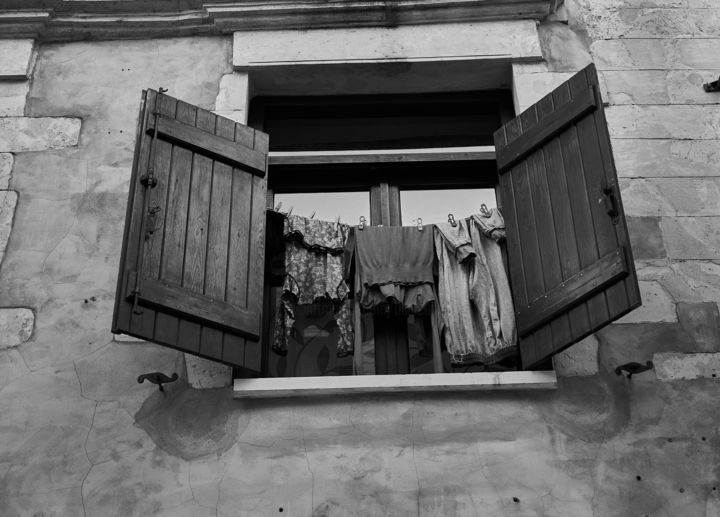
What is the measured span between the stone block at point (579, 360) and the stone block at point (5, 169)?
314 cm

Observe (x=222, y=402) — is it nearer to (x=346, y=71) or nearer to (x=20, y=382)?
(x=20, y=382)

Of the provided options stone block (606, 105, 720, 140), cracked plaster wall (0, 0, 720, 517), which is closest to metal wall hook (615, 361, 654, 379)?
cracked plaster wall (0, 0, 720, 517)

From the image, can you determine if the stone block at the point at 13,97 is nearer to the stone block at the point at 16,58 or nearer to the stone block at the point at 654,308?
the stone block at the point at 16,58

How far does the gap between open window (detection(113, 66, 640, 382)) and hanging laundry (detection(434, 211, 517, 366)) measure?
150 millimetres

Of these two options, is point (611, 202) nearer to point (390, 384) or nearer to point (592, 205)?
point (592, 205)

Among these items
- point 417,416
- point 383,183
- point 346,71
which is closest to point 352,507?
point 417,416

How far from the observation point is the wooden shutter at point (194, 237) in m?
4.48

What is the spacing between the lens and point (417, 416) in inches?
185

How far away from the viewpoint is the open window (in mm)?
4504

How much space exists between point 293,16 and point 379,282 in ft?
6.38

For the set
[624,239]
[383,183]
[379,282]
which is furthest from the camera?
[383,183]

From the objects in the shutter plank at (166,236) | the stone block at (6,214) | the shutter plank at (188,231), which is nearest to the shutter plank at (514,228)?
the shutter plank at (188,231)

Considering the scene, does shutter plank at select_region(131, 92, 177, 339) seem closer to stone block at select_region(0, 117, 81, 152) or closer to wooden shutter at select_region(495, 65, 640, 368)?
stone block at select_region(0, 117, 81, 152)

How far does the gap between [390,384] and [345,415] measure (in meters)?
0.26
